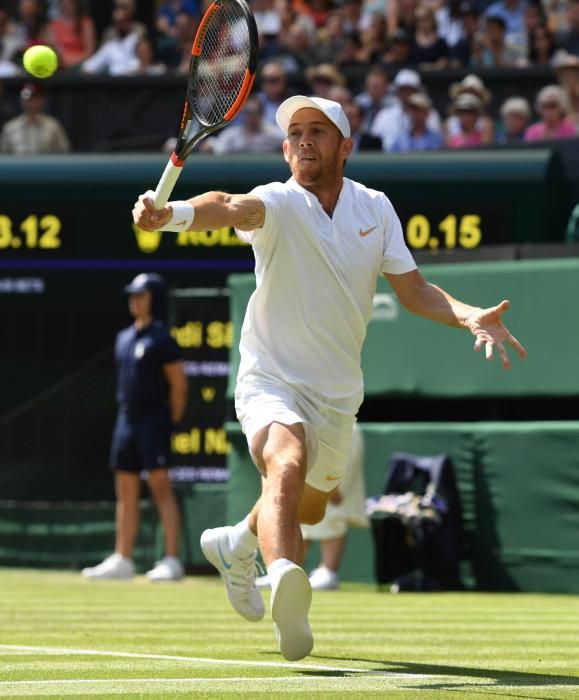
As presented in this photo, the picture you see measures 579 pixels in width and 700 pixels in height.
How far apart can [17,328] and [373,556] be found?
3677mm

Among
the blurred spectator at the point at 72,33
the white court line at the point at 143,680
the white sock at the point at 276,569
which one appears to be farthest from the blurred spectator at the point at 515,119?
the white court line at the point at 143,680

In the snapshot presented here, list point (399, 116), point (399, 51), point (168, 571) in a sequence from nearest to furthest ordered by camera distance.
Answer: point (168, 571) < point (399, 116) < point (399, 51)

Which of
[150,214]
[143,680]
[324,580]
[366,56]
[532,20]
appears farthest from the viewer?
[366,56]

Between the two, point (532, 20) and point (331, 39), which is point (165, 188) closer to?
point (532, 20)

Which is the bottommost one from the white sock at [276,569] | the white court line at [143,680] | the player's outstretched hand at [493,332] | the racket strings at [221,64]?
the white court line at [143,680]

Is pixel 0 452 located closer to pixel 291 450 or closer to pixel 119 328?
pixel 119 328

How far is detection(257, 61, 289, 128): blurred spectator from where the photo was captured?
16203mm

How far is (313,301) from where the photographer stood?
668cm

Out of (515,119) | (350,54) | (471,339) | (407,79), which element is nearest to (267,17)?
(350,54)

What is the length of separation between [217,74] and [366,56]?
1122cm

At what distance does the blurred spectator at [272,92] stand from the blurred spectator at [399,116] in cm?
92

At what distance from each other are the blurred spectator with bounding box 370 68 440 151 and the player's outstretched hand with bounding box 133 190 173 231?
975 centimetres

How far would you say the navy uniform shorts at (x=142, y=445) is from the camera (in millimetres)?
13227

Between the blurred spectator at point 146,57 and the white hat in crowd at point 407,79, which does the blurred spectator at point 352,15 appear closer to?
the blurred spectator at point 146,57
